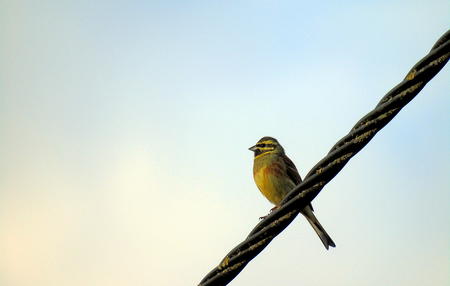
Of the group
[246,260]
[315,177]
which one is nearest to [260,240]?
[246,260]

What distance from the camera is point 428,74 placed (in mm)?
2877

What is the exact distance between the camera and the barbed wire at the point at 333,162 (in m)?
2.86

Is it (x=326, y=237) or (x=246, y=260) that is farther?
(x=326, y=237)

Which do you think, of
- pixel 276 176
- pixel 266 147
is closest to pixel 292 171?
pixel 276 176

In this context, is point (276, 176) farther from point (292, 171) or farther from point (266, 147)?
point (266, 147)

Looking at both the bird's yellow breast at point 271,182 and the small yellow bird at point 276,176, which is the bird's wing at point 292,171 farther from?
the bird's yellow breast at point 271,182

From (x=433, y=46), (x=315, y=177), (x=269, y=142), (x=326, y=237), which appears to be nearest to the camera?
(x=433, y=46)

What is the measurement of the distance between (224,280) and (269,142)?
5.65 metres

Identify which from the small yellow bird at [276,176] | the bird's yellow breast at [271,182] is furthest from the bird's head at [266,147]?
the bird's yellow breast at [271,182]

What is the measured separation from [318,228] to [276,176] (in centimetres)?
95

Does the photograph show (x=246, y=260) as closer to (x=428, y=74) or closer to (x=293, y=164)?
(x=428, y=74)

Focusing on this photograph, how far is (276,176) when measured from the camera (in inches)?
321

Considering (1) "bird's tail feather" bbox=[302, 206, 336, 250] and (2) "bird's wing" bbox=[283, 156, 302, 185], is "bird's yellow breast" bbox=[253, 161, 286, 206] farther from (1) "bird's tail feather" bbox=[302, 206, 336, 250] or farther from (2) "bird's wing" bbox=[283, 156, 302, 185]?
(1) "bird's tail feather" bbox=[302, 206, 336, 250]

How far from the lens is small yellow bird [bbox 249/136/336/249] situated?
805 centimetres
